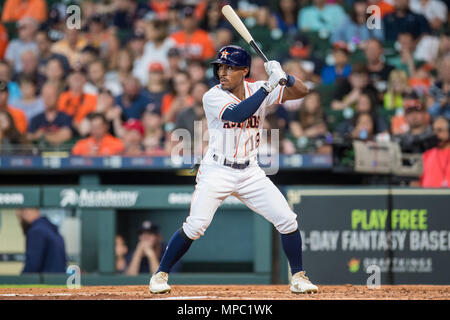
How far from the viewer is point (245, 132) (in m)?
5.58

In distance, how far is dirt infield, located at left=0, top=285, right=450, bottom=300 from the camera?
17.6 ft

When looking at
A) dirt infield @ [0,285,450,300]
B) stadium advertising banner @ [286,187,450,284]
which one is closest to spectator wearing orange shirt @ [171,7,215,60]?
stadium advertising banner @ [286,187,450,284]

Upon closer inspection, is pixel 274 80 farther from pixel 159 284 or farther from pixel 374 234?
pixel 374 234

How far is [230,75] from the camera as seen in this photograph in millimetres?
5578

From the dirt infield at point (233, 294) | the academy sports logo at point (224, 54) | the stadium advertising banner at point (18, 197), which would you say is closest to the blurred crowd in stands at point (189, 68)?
the stadium advertising banner at point (18, 197)

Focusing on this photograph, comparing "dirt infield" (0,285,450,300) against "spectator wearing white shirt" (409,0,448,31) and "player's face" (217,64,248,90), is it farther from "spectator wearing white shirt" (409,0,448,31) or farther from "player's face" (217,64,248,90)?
"spectator wearing white shirt" (409,0,448,31)

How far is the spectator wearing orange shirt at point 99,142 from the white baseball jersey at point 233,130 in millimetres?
3334

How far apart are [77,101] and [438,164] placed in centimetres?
440

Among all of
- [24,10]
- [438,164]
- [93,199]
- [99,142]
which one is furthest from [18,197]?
[24,10]

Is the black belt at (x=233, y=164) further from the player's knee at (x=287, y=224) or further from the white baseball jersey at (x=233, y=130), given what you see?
the player's knee at (x=287, y=224)

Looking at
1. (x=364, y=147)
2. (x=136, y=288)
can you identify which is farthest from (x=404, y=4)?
(x=136, y=288)

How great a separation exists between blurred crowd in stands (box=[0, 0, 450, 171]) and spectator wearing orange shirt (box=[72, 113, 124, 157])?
1 centimetres

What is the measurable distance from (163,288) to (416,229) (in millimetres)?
2818

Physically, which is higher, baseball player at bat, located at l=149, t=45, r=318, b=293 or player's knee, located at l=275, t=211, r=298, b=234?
baseball player at bat, located at l=149, t=45, r=318, b=293
